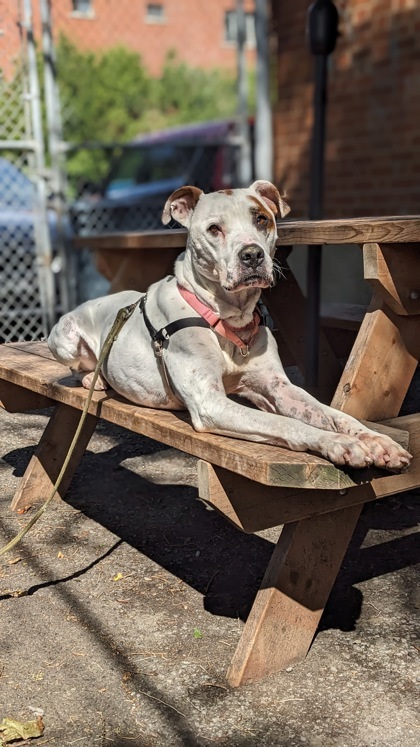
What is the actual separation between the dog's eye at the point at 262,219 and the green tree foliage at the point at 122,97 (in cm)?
2056

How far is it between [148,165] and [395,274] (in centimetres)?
919

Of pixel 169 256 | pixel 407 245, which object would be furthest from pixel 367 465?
pixel 169 256

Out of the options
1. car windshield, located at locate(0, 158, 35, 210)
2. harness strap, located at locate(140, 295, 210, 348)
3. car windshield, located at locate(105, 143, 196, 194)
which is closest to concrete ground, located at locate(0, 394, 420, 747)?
harness strap, located at locate(140, 295, 210, 348)

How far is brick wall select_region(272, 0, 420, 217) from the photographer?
7227 mm

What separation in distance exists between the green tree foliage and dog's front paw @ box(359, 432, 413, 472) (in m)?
21.3

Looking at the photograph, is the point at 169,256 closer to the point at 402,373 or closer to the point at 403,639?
the point at 402,373

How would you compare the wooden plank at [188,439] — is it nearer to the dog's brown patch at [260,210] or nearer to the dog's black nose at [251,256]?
the dog's black nose at [251,256]

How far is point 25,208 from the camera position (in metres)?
8.34

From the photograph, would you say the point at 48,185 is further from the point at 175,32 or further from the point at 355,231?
the point at 175,32

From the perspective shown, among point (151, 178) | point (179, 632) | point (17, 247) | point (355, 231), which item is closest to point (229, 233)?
point (355, 231)

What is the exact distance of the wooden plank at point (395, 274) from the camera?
115 inches

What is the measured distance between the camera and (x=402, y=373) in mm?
3092

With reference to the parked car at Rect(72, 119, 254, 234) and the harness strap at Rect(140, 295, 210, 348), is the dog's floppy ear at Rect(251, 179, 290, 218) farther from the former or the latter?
the parked car at Rect(72, 119, 254, 234)

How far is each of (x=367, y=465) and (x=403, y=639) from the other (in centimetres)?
86
